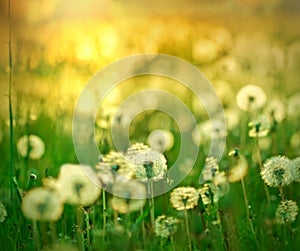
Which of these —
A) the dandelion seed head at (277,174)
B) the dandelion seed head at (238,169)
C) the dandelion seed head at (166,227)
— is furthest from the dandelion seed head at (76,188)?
the dandelion seed head at (238,169)

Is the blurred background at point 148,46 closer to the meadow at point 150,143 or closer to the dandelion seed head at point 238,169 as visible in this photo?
the meadow at point 150,143

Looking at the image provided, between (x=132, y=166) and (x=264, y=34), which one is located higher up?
(x=264, y=34)

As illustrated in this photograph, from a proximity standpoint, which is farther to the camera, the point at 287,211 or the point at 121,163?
the point at 121,163

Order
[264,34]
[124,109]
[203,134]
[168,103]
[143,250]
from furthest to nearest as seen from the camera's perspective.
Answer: [264,34] → [168,103] → [124,109] → [203,134] → [143,250]

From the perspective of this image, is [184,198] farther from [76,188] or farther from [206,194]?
[76,188]

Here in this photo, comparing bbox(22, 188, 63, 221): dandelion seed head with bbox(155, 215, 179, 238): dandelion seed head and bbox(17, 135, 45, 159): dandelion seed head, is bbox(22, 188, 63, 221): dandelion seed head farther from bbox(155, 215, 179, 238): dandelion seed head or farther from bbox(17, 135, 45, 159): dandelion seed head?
bbox(17, 135, 45, 159): dandelion seed head

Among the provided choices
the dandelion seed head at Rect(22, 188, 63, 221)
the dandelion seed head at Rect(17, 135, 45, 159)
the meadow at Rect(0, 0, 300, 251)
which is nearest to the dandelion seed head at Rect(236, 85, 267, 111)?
the meadow at Rect(0, 0, 300, 251)

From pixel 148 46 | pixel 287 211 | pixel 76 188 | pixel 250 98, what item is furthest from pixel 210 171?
pixel 148 46

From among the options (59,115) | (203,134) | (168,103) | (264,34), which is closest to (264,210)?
(203,134)

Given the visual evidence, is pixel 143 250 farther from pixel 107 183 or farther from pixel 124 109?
pixel 124 109
